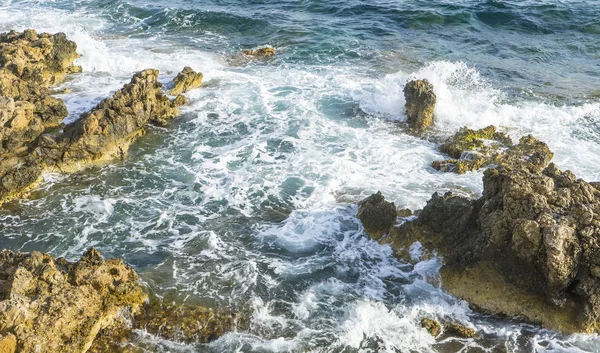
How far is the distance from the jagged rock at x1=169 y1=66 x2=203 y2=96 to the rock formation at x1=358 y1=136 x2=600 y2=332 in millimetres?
12216

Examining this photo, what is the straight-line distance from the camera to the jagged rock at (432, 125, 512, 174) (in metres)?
14.8

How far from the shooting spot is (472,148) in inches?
615

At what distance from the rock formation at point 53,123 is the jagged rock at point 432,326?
33.7 feet

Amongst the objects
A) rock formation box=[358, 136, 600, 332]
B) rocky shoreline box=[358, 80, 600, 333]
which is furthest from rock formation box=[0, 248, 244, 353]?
rock formation box=[358, 136, 600, 332]

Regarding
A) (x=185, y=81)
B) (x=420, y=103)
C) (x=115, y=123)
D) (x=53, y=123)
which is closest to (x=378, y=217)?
(x=420, y=103)

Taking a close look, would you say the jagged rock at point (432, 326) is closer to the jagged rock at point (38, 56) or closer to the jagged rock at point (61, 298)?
the jagged rock at point (61, 298)

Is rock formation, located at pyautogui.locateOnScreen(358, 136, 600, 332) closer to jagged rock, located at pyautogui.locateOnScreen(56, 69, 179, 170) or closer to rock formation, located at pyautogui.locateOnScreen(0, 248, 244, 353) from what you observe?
rock formation, located at pyautogui.locateOnScreen(0, 248, 244, 353)

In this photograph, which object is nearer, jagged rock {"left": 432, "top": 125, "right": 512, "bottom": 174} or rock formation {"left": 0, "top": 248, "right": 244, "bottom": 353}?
rock formation {"left": 0, "top": 248, "right": 244, "bottom": 353}

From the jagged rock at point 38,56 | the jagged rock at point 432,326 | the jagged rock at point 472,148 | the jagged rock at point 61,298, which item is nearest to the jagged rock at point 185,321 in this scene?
the jagged rock at point 61,298

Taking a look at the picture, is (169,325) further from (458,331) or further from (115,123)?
(115,123)

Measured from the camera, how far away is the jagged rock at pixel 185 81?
63.3 feet

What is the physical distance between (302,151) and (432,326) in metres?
7.85

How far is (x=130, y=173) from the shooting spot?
14.6 metres

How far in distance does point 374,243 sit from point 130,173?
24.2 ft
